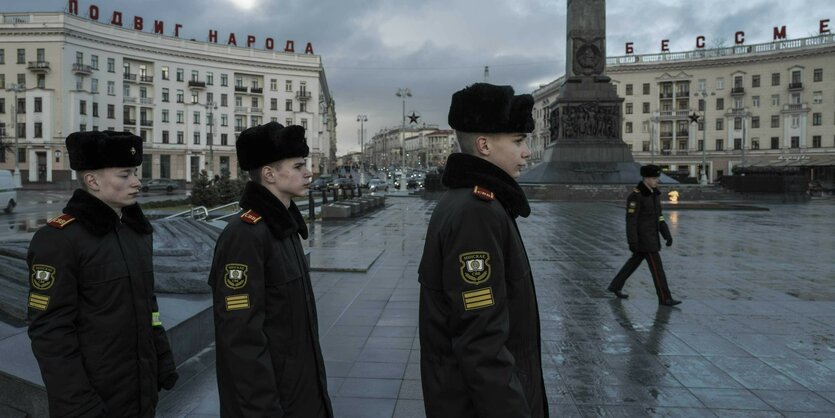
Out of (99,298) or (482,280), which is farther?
(99,298)

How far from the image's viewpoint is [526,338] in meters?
2.20

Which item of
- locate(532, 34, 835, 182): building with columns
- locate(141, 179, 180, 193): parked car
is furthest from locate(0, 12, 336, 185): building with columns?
locate(532, 34, 835, 182): building with columns

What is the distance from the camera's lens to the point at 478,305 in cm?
203

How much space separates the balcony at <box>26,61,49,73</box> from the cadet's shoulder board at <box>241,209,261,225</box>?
69894mm

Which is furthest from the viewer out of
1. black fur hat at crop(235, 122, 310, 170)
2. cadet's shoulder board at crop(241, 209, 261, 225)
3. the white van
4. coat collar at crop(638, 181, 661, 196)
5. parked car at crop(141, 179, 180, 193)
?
parked car at crop(141, 179, 180, 193)

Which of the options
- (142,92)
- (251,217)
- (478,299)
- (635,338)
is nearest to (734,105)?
(142,92)

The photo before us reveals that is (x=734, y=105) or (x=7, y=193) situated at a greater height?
(x=734, y=105)

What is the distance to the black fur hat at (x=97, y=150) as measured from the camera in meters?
2.81

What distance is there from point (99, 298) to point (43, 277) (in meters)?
0.23

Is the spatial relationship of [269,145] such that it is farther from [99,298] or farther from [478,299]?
[478,299]

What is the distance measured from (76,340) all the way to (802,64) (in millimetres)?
87046

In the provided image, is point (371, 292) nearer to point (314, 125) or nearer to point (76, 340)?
point (76, 340)

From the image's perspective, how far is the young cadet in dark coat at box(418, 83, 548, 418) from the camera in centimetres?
200

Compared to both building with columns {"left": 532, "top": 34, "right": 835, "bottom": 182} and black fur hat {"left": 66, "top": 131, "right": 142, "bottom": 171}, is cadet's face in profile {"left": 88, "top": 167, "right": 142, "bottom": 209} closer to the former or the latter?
black fur hat {"left": 66, "top": 131, "right": 142, "bottom": 171}
